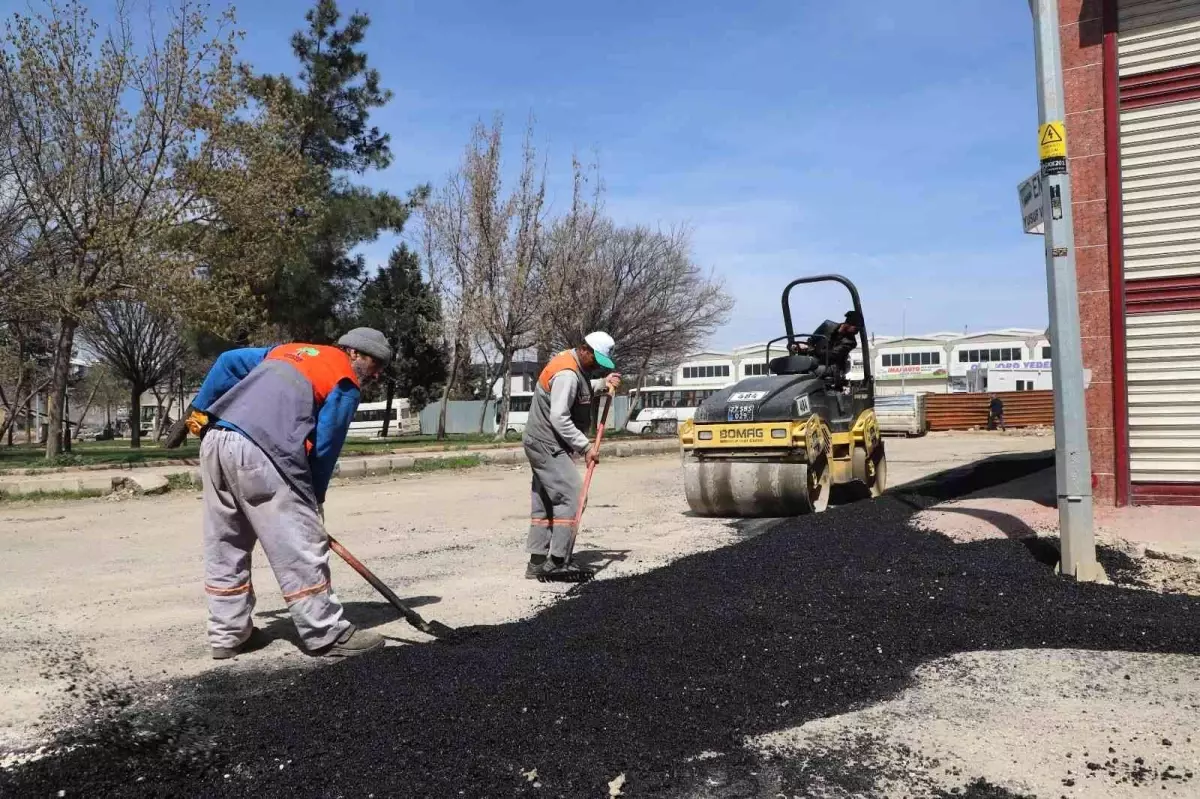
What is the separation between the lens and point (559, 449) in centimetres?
658

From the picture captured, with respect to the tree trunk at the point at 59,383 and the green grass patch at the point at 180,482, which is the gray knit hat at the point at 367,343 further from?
the tree trunk at the point at 59,383

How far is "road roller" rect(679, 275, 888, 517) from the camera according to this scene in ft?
28.5

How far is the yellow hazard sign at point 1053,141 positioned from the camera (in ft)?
19.2

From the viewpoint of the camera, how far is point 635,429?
135ft

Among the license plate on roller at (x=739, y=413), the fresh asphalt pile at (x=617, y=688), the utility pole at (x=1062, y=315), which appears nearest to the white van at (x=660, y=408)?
the license plate on roller at (x=739, y=413)

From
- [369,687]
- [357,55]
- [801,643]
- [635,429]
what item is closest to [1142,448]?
[801,643]

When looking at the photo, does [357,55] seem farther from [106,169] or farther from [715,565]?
[715,565]

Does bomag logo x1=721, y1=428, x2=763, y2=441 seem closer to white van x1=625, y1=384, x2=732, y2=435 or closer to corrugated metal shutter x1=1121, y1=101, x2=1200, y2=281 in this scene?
corrugated metal shutter x1=1121, y1=101, x2=1200, y2=281

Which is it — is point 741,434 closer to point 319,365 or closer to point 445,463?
point 319,365

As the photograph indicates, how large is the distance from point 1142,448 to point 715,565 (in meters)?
3.73

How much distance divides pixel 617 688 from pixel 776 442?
16.5 ft

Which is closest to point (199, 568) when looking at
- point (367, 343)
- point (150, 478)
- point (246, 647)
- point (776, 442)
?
point (246, 647)

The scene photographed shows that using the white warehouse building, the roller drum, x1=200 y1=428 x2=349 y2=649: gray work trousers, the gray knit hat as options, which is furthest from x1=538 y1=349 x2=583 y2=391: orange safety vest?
the white warehouse building

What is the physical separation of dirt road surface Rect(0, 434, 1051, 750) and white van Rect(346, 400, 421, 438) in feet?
121
